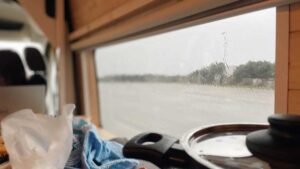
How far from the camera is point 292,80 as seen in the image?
556 mm

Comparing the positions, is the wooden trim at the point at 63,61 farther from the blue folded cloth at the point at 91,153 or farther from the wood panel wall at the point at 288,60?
the wood panel wall at the point at 288,60

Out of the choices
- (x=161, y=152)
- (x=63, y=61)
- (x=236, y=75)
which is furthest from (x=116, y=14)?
(x=63, y=61)

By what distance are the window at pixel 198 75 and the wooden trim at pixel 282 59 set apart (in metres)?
0.04

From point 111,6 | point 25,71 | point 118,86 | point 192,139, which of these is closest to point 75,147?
point 192,139

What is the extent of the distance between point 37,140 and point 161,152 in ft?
0.92

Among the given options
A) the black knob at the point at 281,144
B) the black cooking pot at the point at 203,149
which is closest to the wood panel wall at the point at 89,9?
the black cooking pot at the point at 203,149

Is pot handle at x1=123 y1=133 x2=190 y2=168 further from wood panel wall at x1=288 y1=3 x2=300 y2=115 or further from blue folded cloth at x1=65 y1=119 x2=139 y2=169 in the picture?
wood panel wall at x1=288 y1=3 x2=300 y2=115

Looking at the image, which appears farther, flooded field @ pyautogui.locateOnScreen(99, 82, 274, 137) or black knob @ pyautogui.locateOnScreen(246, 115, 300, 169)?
flooded field @ pyautogui.locateOnScreen(99, 82, 274, 137)

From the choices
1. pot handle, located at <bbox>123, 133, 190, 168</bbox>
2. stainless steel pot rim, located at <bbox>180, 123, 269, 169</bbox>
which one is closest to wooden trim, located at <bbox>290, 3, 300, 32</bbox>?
stainless steel pot rim, located at <bbox>180, 123, 269, 169</bbox>

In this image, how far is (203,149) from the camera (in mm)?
479

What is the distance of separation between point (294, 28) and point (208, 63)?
1.02 ft

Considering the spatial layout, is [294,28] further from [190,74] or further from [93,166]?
[93,166]

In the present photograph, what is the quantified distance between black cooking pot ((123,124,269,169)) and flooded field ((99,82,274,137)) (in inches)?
7.6

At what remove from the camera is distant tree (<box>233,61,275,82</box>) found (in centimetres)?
65
